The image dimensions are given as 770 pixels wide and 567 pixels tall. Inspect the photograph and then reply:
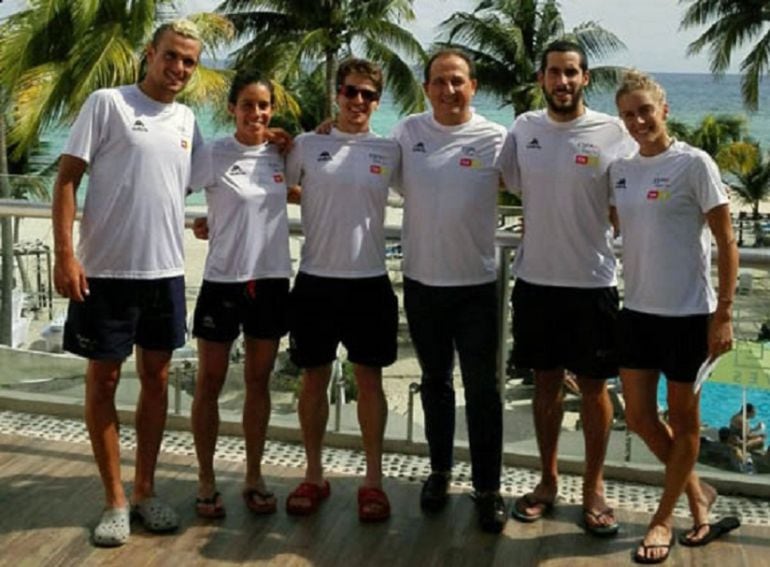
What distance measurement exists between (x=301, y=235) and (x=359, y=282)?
279mm

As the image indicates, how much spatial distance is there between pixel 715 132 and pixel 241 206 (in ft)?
121

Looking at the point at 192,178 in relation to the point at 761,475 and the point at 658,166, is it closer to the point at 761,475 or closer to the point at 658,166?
the point at 658,166

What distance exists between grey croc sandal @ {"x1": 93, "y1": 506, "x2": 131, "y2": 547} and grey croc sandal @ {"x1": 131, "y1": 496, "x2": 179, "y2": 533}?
64 mm

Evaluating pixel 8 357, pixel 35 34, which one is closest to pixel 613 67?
pixel 35 34

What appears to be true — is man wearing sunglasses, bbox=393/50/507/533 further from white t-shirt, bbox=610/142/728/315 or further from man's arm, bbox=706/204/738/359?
man's arm, bbox=706/204/738/359

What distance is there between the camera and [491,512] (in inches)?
152

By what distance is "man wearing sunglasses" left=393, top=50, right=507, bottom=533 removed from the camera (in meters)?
3.72

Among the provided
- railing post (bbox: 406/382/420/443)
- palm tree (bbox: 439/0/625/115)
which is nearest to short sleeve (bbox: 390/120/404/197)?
railing post (bbox: 406/382/420/443)

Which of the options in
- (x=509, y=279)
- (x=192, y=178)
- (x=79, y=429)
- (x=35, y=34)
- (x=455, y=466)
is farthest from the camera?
(x=35, y=34)

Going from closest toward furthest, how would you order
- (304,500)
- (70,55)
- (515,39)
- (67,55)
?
(304,500) < (70,55) < (67,55) < (515,39)

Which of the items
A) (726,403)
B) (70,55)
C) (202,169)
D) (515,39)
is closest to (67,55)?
(70,55)

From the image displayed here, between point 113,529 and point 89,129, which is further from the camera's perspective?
point 113,529

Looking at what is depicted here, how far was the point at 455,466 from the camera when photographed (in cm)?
449

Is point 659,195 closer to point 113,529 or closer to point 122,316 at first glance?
point 122,316
